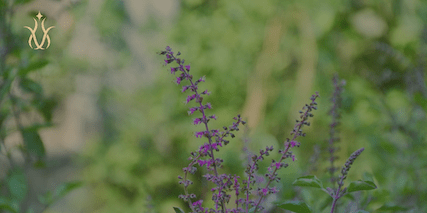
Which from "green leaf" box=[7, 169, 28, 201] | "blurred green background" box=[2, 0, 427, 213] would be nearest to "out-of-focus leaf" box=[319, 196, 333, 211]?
"green leaf" box=[7, 169, 28, 201]

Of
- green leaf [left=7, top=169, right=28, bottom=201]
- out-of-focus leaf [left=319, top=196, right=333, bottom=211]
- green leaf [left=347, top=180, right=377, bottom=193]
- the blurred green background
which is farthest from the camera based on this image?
the blurred green background

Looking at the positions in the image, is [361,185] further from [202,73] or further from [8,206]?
[202,73]

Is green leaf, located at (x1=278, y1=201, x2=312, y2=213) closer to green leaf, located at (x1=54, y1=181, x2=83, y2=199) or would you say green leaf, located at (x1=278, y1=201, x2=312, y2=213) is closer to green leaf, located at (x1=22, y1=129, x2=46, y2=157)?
green leaf, located at (x1=54, y1=181, x2=83, y2=199)

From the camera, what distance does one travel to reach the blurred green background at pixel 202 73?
9.90 feet

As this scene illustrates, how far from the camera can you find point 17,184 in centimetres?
93

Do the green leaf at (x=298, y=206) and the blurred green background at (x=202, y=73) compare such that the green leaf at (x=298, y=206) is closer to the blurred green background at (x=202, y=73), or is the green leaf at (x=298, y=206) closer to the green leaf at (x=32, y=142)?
the green leaf at (x=32, y=142)

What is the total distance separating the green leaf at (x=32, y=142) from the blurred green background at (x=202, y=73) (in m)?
1.82

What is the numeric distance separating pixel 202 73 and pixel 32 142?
2157mm

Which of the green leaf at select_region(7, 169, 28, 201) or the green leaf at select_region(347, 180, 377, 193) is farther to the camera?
the green leaf at select_region(7, 169, 28, 201)

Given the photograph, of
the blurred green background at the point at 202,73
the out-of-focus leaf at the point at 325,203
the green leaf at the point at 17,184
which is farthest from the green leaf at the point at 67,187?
the blurred green background at the point at 202,73

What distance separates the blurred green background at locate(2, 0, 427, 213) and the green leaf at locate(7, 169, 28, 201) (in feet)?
6.10

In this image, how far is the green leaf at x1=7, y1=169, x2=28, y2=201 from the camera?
35.3 inches

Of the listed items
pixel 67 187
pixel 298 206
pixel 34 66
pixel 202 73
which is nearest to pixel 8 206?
pixel 67 187

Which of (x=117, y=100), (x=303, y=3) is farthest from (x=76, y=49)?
(x=303, y=3)
